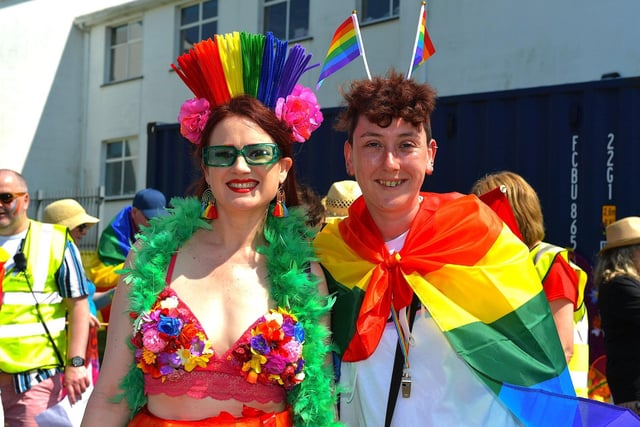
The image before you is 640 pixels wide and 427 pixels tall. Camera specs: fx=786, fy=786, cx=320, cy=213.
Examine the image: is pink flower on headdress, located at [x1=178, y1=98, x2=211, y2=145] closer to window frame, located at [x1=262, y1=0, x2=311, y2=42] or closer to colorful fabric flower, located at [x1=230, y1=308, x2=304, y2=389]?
colorful fabric flower, located at [x1=230, y1=308, x2=304, y2=389]

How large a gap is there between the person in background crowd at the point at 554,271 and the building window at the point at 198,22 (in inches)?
500

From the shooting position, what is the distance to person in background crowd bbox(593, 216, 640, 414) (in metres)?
4.21

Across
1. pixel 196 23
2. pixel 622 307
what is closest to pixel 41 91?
pixel 196 23

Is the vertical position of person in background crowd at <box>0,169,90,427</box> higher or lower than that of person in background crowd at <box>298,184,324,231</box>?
lower

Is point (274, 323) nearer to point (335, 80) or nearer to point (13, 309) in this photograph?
point (13, 309)

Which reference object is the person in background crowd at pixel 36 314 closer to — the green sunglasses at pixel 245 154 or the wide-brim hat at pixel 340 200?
the wide-brim hat at pixel 340 200

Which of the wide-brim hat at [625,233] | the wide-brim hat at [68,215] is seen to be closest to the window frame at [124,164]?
the wide-brim hat at [68,215]

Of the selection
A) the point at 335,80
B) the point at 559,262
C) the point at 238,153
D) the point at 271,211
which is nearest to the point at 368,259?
the point at 271,211

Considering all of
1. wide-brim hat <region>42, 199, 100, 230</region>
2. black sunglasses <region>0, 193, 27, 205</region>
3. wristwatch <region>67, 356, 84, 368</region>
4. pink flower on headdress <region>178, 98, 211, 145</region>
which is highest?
pink flower on headdress <region>178, 98, 211, 145</region>

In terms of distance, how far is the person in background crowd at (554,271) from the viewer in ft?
11.4

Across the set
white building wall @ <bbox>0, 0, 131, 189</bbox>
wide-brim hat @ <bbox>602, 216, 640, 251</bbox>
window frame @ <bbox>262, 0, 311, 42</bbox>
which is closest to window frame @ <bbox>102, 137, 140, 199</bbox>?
white building wall @ <bbox>0, 0, 131, 189</bbox>

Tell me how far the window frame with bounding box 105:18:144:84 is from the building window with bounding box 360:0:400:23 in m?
5.79

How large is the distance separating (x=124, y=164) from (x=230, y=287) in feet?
50.8

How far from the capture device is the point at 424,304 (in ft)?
8.84
